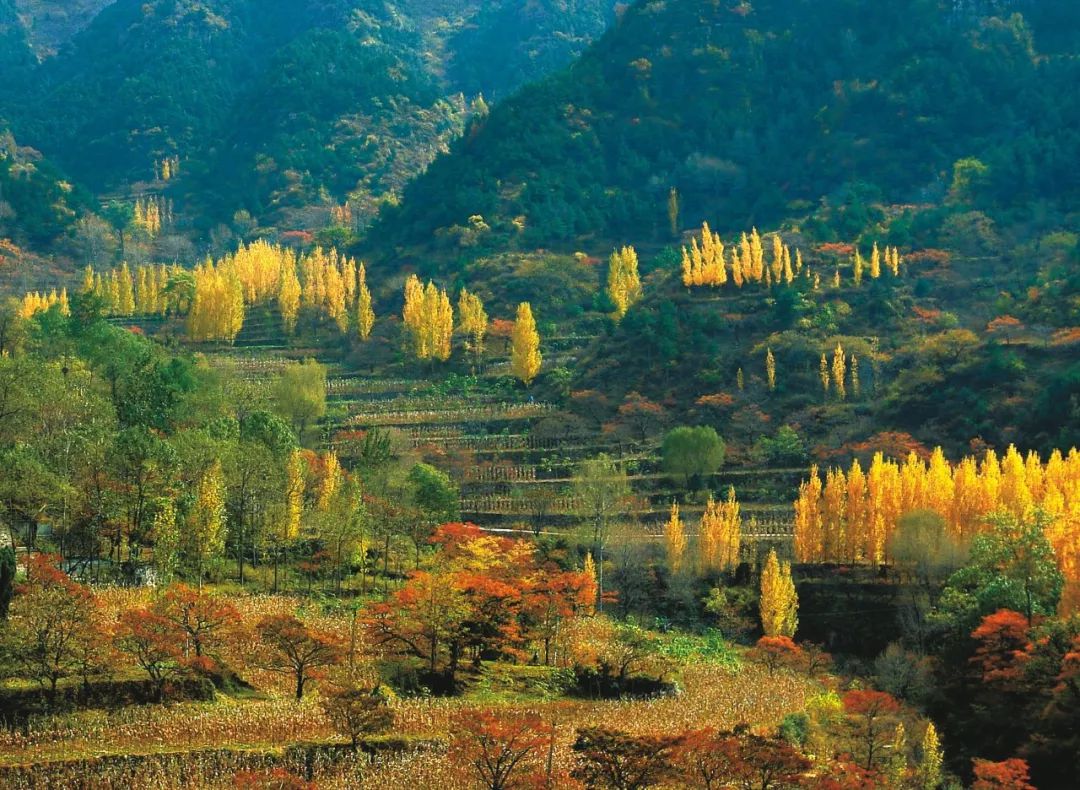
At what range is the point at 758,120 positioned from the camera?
538 feet

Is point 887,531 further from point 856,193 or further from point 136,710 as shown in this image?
point 856,193

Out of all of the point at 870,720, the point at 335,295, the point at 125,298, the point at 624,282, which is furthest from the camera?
the point at 125,298

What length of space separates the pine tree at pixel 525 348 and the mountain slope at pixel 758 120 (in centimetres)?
3607

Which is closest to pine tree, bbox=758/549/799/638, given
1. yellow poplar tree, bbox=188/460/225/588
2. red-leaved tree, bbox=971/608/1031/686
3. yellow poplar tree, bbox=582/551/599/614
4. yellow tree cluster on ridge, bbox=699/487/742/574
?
yellow tree cluster on ridge, bbox=699/487/742/574

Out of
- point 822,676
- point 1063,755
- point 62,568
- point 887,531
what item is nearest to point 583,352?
point 887,531

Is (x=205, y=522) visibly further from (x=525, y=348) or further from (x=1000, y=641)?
(x=525, y=348)

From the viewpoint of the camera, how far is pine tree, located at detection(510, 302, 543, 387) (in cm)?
10938

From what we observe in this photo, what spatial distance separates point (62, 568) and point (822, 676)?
110ft

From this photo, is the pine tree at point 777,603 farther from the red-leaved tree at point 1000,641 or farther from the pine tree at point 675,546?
the red-leaved tree at point 1000,641

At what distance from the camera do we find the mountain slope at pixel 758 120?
485 ft

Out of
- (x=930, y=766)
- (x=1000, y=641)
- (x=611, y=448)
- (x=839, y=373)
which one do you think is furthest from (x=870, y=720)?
(x=839, y=373)

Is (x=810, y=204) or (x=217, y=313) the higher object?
(x=810, y=204)

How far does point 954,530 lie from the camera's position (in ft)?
240

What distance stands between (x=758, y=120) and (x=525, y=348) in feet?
217
